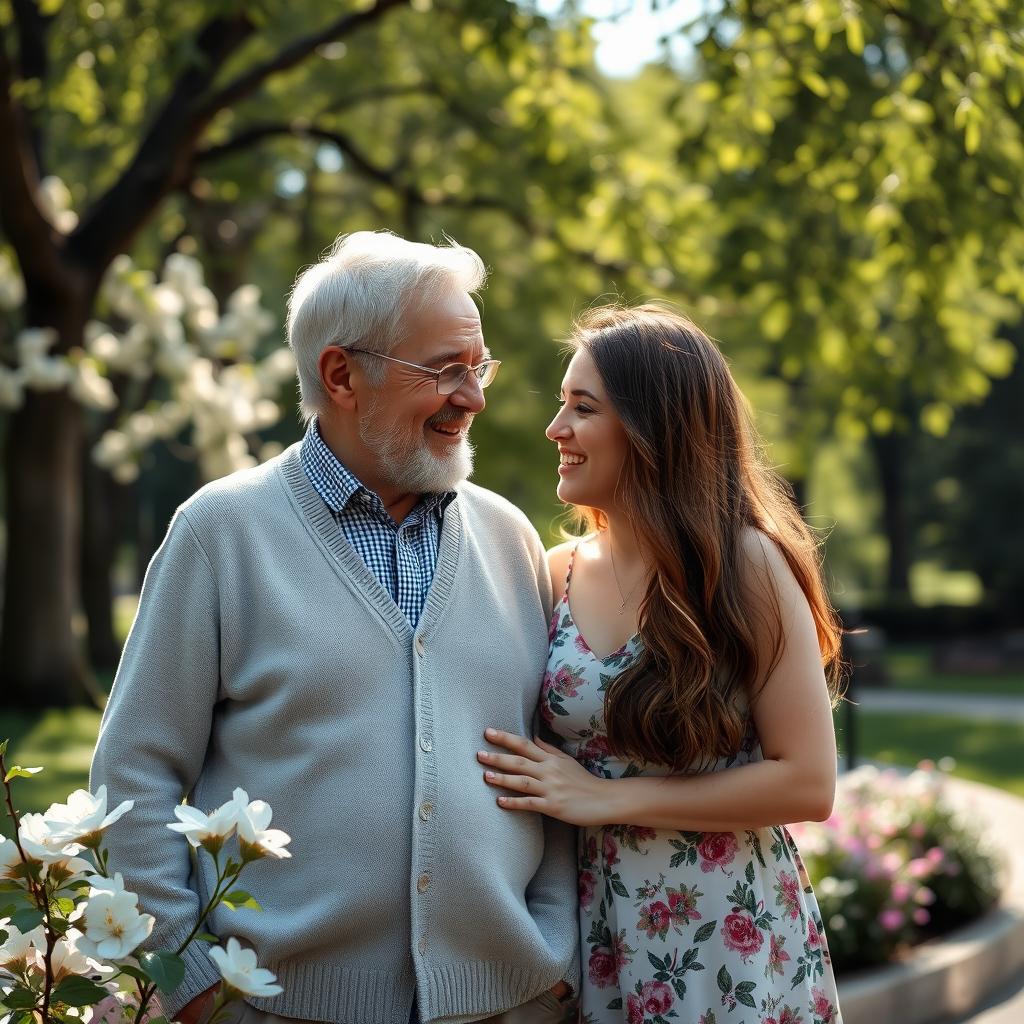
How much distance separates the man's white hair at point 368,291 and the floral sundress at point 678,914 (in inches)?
30.7

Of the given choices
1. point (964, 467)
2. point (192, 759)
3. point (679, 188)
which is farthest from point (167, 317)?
point (964, 467)

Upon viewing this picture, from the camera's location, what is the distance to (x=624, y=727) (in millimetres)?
2848

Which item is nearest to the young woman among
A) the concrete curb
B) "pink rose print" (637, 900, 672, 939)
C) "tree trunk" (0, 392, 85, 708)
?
Result: "pink rose print" (637, 900, 672, 939)

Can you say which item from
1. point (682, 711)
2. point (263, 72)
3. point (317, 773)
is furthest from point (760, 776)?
point (263, 72)

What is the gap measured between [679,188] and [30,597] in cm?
612

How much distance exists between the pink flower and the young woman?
2742 mm

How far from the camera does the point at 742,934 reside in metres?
2.88

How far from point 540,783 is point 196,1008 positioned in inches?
30.7

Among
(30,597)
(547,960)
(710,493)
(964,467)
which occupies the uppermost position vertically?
(710,493)

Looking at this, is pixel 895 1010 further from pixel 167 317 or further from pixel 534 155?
pixel 534 155

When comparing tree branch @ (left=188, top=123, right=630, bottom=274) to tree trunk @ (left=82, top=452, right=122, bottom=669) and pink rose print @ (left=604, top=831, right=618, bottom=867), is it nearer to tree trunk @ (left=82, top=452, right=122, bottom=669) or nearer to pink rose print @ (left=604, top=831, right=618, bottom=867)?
tree trunk @ (left=82, top=452, right=122, bottom=669)

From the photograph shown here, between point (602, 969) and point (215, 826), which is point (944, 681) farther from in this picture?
point (215, 826)

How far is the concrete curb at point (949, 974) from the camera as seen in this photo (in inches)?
209

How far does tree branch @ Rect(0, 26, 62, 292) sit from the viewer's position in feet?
30.2
